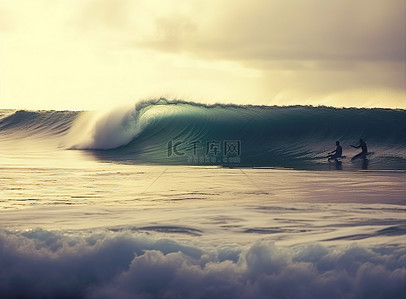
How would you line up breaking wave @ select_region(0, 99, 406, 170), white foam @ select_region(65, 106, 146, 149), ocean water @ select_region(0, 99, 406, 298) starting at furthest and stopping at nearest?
white foam @ select_region(65, 106, 146, 149), breaking wave @ select_region(0, 99, 406, 170), ocean water @ select_region(0, 99, 406, 298)

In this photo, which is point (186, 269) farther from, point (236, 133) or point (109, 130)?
point (109, 130)

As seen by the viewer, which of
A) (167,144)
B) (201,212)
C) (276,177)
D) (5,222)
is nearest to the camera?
(5,222)

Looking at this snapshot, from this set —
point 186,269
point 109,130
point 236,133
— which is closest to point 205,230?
point 186,269

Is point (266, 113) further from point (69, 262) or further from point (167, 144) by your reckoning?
point (69, 262)

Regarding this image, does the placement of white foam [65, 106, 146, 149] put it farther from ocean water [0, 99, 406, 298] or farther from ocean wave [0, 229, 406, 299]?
ocean wave [0, 229, 406, 299]

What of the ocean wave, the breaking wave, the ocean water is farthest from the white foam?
the ocean wave

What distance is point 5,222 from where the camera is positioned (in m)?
6.94

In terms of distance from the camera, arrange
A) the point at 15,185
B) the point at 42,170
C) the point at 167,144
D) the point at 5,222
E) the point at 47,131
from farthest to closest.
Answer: the point at 47,131, the point at 167,144, the point at 42,170, the point at 15,185, the point at 5,222

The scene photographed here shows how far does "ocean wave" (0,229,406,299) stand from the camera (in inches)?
182

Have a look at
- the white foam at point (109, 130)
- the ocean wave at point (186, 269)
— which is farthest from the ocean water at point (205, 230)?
the white foam at point (109, 130)

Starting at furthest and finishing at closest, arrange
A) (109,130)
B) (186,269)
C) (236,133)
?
(109,130)
(236,133)
(186,269)

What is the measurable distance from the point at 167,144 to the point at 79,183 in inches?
459

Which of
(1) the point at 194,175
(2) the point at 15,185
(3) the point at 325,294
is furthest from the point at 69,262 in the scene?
(1) the point at 194,175

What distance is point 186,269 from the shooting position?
15.9ft
